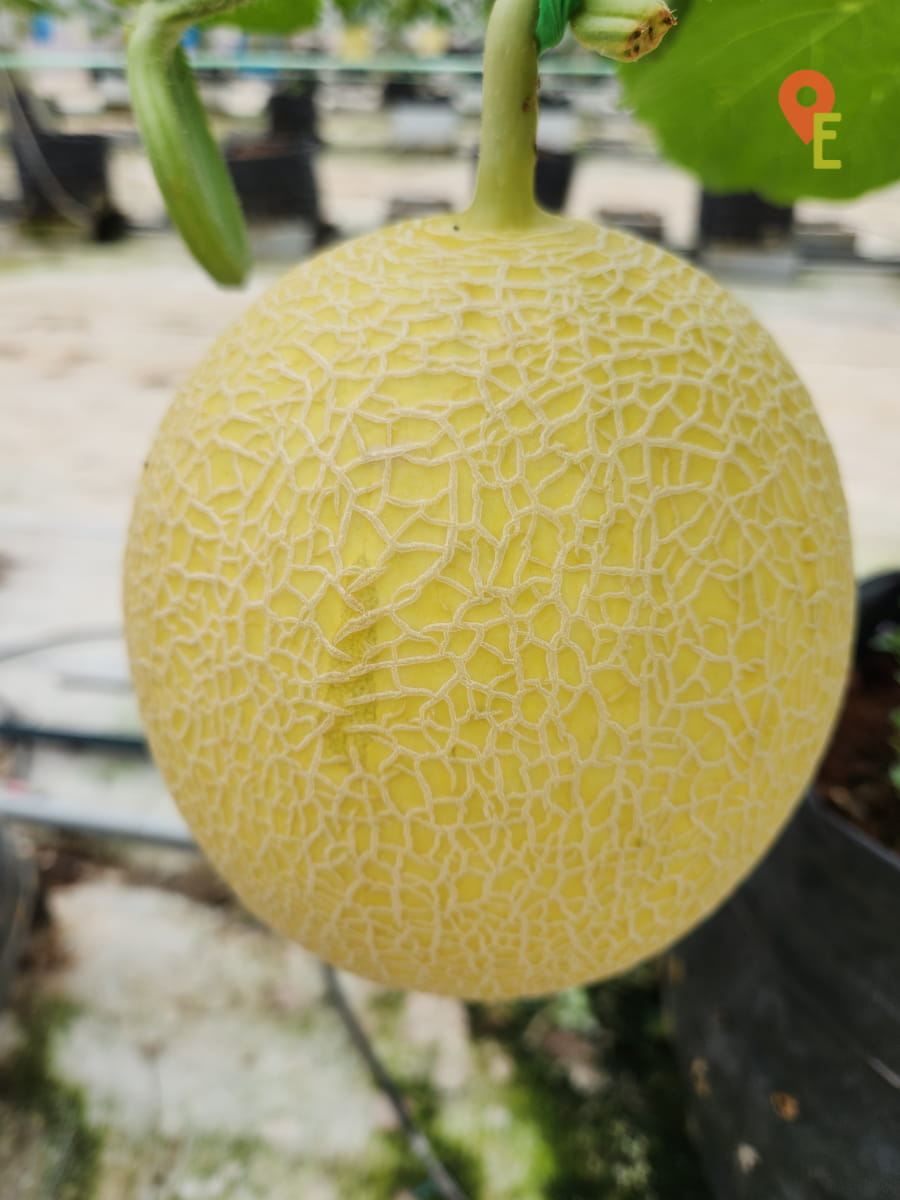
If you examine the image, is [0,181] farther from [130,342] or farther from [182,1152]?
[182,1152]

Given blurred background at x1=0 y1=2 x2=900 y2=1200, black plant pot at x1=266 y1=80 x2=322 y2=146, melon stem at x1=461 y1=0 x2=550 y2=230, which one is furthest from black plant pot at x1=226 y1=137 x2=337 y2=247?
melon stem at x1=461 y1=0 x2=550 y2=230

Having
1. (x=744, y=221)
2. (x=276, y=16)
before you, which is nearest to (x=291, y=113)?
(x=744, y=221)

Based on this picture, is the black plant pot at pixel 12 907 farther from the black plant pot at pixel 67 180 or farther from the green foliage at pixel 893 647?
the black plant pot at pixel 67 180

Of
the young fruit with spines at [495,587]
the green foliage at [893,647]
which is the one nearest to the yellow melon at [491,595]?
the young fruit with spines at [495,587]

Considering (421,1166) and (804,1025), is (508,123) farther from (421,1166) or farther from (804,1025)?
(421,1166)

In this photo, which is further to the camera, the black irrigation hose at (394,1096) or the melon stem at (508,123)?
the black irrigation hose at (394,1096)

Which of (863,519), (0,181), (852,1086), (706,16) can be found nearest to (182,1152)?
(852,1086)
